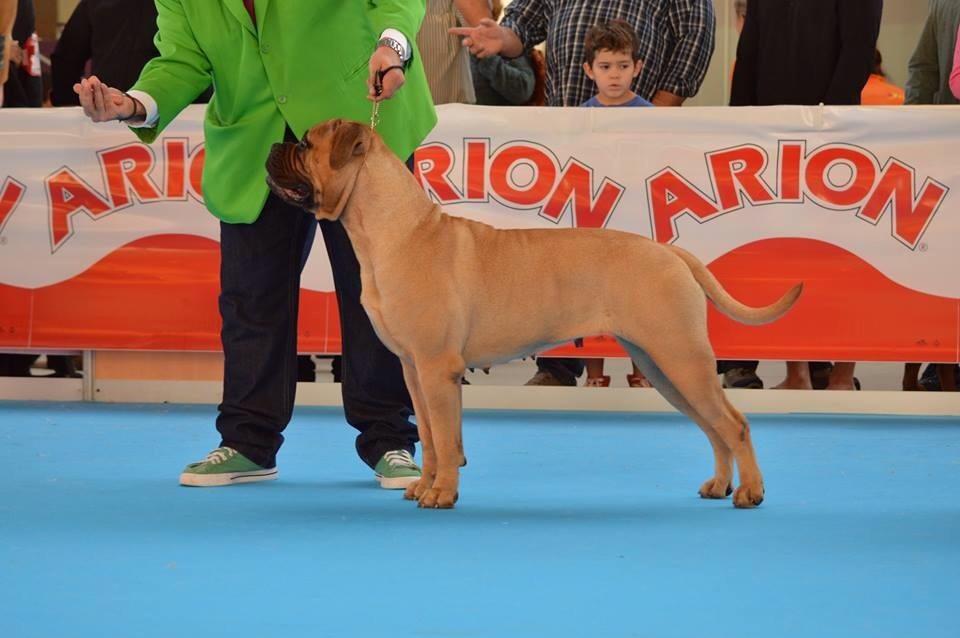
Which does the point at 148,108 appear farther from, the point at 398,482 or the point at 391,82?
the point at 398,482

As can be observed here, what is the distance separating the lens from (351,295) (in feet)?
14.1

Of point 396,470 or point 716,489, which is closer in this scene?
point 716,489

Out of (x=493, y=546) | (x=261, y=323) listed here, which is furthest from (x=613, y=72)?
(x=493, y=546)

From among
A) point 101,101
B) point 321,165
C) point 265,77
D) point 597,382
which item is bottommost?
point 597,382

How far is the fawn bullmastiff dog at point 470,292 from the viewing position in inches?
147

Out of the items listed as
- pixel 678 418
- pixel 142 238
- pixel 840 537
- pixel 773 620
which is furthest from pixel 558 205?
pixel 773 620

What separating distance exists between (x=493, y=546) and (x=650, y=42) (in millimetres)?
4600

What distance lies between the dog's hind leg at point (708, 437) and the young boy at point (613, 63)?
2805mm

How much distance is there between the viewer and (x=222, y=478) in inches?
165

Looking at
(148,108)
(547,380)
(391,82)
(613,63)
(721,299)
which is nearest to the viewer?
(391,82)

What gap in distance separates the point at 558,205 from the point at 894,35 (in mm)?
8004

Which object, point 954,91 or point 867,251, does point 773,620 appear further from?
point 954,91

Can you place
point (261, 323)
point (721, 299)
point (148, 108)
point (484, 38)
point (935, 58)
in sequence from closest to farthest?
point (721, 299), point (148, 108), point (261, 323), point (484, 38), point (935, 58)

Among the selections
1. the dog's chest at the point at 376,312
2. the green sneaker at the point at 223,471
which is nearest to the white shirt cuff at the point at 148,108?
the dog's chest at the point at 376,312
